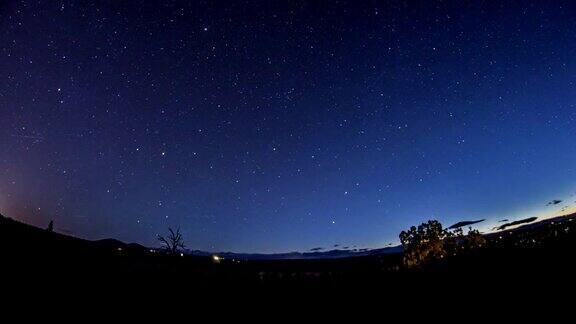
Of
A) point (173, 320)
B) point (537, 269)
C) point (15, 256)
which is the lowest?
point (173, 320)

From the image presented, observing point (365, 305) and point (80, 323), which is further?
point (365, 305)

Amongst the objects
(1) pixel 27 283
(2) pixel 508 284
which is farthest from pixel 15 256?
(2) pixel 508 284

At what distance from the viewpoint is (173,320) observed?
12164mm

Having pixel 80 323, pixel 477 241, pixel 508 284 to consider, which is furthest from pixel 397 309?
pixel 477 241

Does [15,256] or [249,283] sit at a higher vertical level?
[15,256]

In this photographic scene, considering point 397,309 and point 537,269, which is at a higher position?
point 537,269

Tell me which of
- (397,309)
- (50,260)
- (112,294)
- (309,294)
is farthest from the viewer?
(50,260)

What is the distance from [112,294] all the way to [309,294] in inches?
345

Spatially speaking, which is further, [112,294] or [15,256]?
[15,256]

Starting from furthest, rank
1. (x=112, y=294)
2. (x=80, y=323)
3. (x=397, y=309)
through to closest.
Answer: (x=112, y=294)
(x=397, y=309)
(x=80, y=323)

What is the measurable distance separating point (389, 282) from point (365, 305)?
439cm

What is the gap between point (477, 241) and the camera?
120ft

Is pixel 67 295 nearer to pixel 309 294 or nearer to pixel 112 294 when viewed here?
Result: pixel 112 294

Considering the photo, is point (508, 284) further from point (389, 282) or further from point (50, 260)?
point (50, 260)
